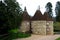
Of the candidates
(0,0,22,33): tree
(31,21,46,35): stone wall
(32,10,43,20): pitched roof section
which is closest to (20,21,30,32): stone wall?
(32,10,43,20): pitched roof section

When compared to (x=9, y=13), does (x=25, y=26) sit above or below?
below

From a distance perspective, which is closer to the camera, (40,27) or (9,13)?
(9,13)

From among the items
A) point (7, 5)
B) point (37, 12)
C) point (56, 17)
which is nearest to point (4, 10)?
point (7, 5)

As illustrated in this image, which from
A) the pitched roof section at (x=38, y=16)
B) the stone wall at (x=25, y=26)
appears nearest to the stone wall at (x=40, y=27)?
the pitched roof section at (x=38, y=16)

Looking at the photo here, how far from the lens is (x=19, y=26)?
2605 cm

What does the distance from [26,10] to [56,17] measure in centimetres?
2550

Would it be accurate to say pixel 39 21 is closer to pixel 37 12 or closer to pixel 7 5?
pixel 37 12

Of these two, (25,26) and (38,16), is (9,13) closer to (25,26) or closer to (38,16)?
(25,26)

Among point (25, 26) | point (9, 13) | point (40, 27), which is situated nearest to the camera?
point (9, 13)

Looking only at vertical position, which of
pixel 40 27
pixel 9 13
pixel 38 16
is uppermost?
pixel 9 13

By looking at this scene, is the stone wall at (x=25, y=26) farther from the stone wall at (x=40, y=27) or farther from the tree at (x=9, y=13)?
the tree at (x=9, y=13)

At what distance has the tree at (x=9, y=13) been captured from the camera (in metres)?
22.3

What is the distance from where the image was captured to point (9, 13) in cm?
2230

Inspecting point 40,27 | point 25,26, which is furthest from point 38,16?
point 25,26
